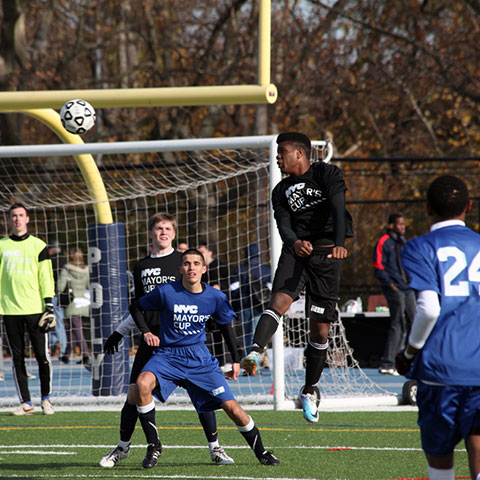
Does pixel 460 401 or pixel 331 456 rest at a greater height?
pixel 460 401

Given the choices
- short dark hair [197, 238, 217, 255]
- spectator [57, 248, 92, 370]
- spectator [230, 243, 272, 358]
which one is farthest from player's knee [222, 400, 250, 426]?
spectator [57, 248, 92, 370]

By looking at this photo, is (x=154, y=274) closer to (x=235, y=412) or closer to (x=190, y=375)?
(x=190, y=375)

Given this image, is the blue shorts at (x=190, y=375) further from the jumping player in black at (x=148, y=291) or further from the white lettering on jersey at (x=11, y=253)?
the white lettering on jersey at (x=11, y=253)

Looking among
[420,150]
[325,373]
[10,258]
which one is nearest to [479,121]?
[420,150]

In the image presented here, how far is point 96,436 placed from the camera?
8289 mm

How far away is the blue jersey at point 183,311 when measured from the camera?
667cm

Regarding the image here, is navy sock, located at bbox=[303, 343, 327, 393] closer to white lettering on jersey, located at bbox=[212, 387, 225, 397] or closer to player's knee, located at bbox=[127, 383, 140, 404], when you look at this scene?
white lettering on jersey, located at bbox=[212, 387, 225, 397]

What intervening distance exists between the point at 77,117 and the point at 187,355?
308 cm

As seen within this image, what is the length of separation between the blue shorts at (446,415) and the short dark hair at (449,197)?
82 cm

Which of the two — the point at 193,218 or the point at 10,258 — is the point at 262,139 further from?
the point at 193,218

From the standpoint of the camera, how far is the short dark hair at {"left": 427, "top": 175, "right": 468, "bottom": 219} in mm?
4141

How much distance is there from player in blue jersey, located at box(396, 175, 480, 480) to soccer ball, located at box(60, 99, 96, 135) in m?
5.23

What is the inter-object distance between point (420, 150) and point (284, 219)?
1933 centimetres

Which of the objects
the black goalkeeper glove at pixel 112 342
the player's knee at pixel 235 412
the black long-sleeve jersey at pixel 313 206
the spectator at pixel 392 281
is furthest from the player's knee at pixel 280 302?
the spectator at pixel 392 281
